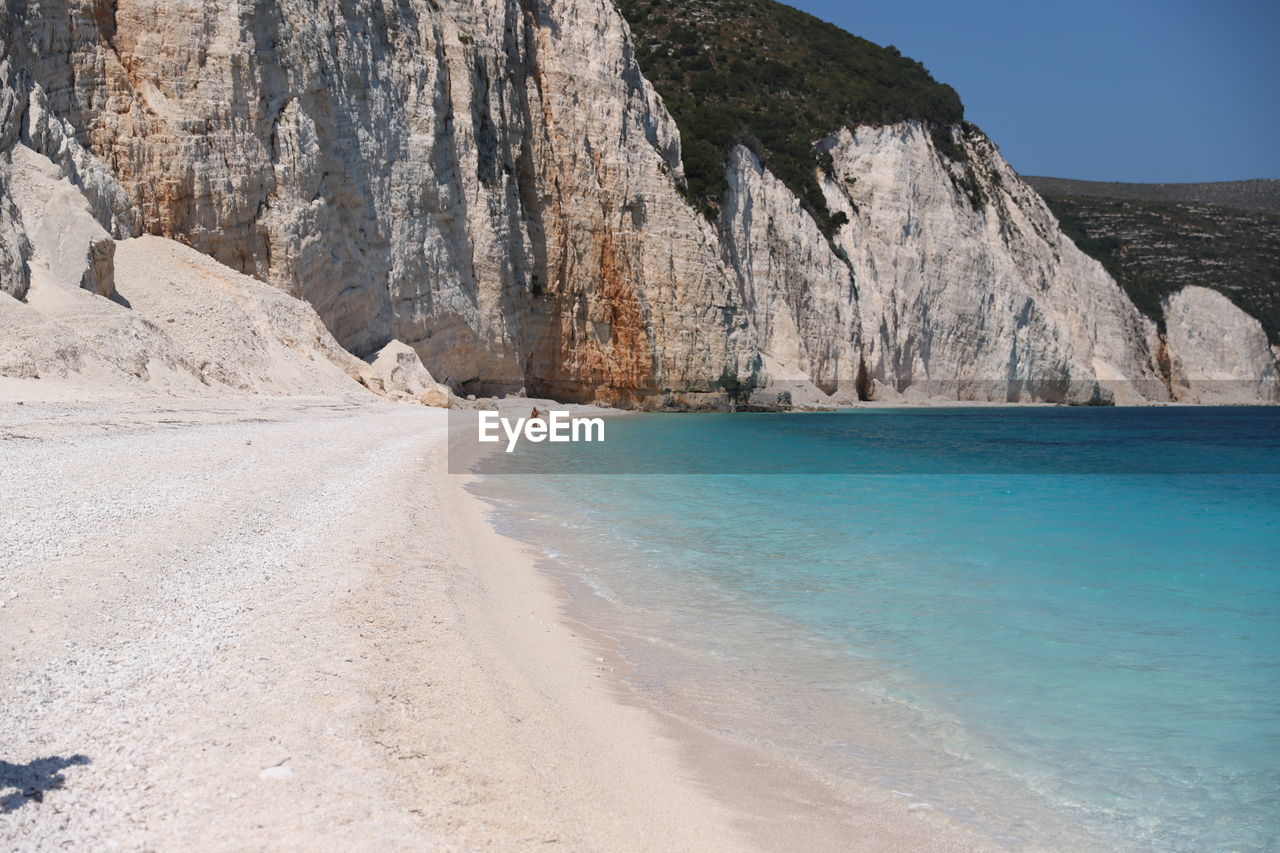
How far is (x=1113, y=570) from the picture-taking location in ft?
28.5

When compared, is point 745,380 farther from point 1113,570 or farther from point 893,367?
point 1113,570

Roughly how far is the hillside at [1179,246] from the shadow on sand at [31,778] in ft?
242

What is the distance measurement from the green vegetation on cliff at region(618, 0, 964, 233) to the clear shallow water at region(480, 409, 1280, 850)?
96.9ft

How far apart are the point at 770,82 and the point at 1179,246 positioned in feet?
151

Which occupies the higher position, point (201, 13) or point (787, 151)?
point (787, 151)

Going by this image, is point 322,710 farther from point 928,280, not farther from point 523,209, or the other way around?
point 928,280

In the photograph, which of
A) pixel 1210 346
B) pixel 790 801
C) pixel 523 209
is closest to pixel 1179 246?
pixel 1210 346

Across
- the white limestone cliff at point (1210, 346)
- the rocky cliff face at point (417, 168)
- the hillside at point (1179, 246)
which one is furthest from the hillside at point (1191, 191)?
the rocky cliff face at point (417, 168)

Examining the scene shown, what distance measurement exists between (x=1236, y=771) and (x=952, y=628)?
2.23 metres

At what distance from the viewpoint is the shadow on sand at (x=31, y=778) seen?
2.44m

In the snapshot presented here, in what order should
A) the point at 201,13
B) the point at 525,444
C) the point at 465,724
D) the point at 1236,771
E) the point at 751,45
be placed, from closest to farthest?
1. the point at 465,724
2. the point at 1236,771
3. the point at 525,444
4. the point at 201,13
5. the point at 751,45

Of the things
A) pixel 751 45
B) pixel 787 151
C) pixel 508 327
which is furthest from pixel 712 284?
pixel 751 45

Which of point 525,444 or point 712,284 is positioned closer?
point 525,444

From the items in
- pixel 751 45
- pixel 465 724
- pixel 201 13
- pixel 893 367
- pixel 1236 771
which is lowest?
pixel 1236 771
